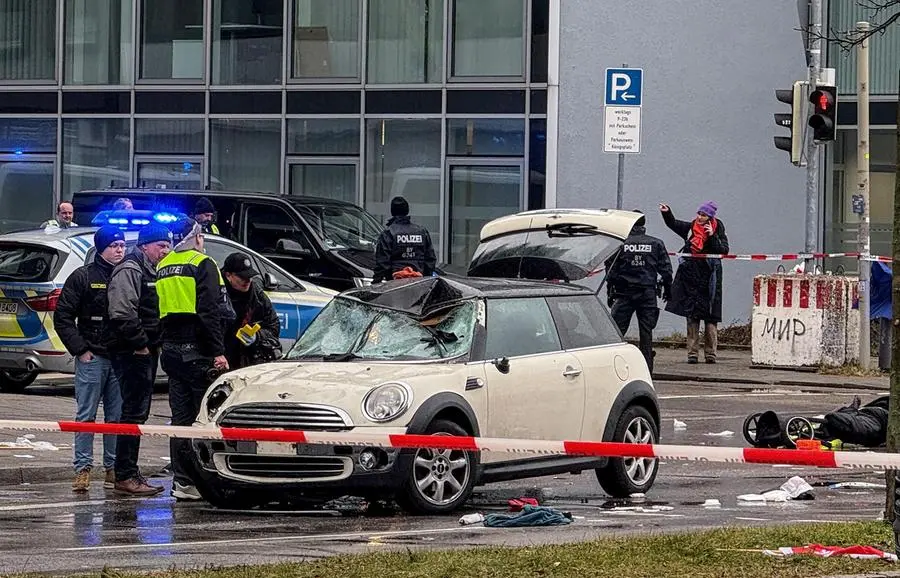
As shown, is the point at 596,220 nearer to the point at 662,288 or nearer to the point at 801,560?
the point at 662,288

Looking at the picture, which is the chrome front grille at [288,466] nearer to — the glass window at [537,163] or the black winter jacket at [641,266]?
the black winter jacket at [641,266]

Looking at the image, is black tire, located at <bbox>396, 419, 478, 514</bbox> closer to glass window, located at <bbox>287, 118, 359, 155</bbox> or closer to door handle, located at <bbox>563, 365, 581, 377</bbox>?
door handle, located at <bbox>563, 365, 581, 377</bbox>

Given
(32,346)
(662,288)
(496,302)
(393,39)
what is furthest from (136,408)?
(393,39)

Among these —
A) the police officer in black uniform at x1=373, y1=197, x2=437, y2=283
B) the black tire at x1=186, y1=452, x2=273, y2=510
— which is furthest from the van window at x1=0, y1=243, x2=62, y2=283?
the black tire at x1=186, y1=452, x2=273, y2=510

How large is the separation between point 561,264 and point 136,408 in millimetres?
6320

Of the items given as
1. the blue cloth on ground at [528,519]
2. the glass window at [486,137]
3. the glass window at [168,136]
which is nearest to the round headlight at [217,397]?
the blue cloth on ground at [528,519]

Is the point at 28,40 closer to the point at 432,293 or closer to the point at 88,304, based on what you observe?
the point at 88,304

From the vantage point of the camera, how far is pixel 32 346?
59.1 ft

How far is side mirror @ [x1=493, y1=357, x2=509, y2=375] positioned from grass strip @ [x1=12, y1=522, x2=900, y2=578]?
8.26ft

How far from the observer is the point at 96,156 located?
3028 centimetres

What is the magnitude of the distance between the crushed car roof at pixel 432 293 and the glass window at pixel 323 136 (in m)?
16.2

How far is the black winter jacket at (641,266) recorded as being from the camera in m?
20.8

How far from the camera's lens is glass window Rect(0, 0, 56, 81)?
1219 inches

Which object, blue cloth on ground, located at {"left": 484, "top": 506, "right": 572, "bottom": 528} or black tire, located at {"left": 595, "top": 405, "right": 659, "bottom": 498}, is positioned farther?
black tire, located at {"left": 595, "top": 405, "right": 659, "bottom": 498}
